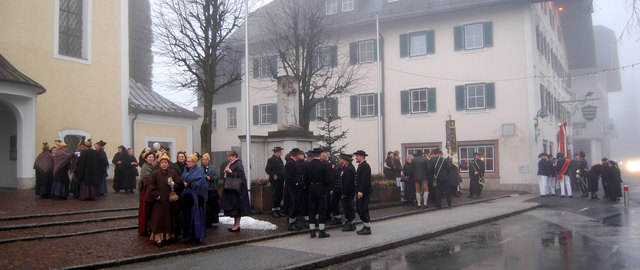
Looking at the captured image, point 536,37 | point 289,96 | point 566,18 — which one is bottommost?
point 289,96

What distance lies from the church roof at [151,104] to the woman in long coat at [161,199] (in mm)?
14780

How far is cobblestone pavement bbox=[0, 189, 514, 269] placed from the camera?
27.1 ft

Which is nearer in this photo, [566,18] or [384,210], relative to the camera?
[384,210]

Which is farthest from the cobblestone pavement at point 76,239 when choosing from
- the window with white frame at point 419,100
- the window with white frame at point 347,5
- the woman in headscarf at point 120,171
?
the window with white frame at point 347,5

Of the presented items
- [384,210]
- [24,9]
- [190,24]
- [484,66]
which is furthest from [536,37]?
[24,9]

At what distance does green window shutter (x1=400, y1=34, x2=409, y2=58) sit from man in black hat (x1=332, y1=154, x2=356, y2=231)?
1874 centimetres

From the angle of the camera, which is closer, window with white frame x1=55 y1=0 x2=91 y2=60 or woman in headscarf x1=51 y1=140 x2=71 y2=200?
woman in headscarf x1=51 y1=140 x2=71 y2=200

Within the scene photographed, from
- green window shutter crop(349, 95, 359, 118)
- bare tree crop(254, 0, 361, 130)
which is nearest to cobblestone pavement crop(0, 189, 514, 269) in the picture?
bare tree crop(254, 0, 361, 130)

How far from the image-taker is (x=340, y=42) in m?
30.6

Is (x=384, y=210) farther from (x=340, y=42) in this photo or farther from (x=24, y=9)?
(x=340, y=42)

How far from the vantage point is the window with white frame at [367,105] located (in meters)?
30.2

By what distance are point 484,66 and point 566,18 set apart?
599 inches

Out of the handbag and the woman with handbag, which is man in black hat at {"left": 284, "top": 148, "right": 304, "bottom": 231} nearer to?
the woman with handbag

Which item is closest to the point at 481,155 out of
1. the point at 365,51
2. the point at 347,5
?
the point at 365,51
